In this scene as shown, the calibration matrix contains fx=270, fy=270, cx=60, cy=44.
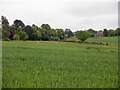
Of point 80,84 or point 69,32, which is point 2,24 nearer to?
point 69,32

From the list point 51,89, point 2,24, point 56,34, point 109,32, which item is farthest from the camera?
point 109,32

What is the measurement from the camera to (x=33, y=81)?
11.0 m

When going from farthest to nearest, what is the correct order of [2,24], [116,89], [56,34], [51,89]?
[56,34] < [2,24] < [116,89] < [51,89]

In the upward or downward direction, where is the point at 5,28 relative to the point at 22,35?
upward

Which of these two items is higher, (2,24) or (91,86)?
(2,24)

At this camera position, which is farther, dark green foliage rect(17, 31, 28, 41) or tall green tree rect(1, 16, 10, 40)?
tall green tree rect(1, 16, 10, 40)

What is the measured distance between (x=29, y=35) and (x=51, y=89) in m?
96.7

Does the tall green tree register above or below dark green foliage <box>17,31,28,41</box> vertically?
above

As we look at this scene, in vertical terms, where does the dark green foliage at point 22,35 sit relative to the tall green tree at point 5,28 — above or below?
below

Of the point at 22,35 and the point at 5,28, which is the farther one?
the point at 5,28

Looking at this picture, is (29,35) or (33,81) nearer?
(33,81)

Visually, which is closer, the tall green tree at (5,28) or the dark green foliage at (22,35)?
the dark green foliage at (22,35)

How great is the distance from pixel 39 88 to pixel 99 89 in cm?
231

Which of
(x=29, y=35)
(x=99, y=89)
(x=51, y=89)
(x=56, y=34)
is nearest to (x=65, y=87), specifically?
(x=51, y=89)
